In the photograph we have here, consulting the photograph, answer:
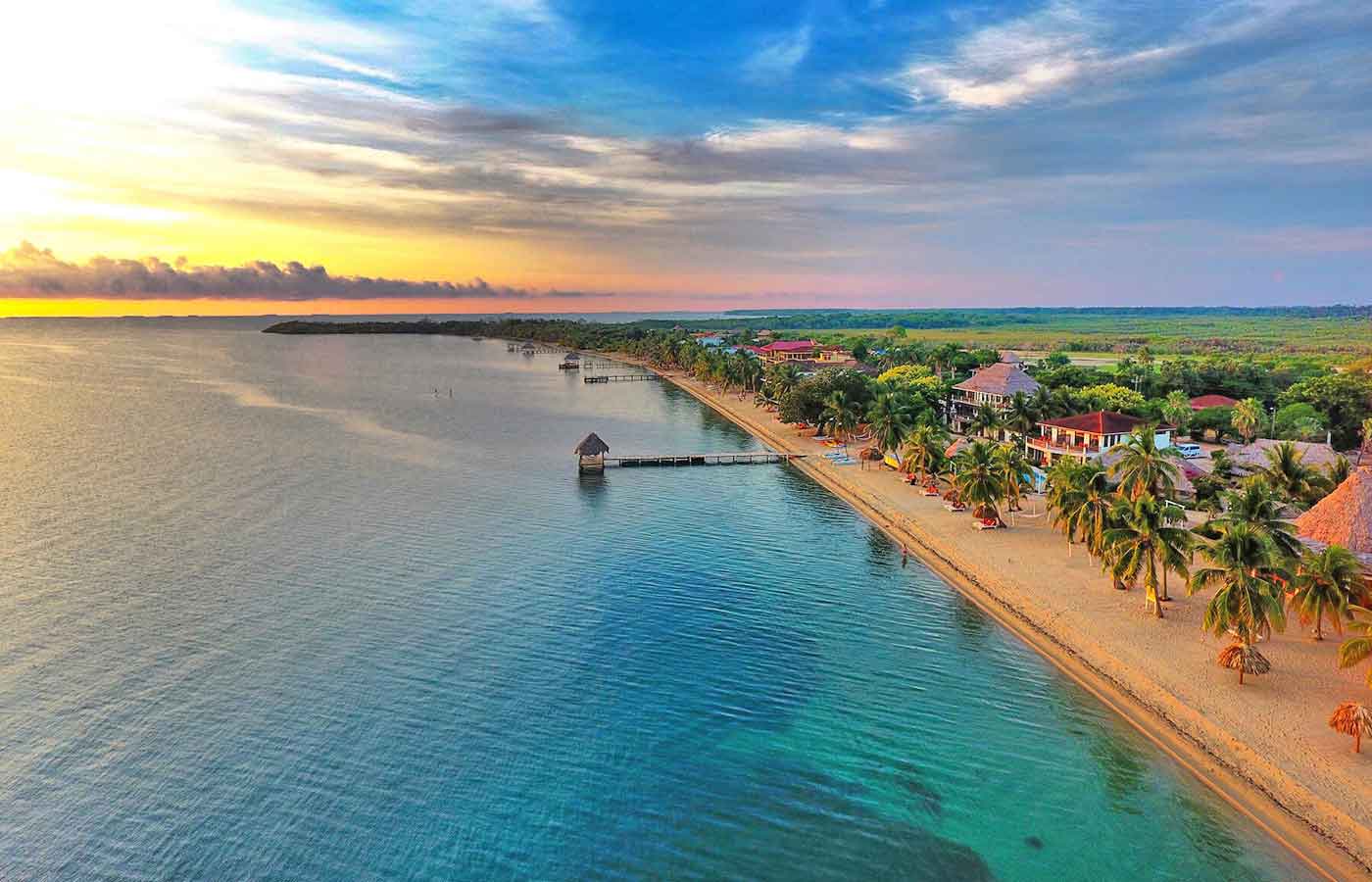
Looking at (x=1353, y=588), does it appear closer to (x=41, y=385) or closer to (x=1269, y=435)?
(x=1269, y=435)

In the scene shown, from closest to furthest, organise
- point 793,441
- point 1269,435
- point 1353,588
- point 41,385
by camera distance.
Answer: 1. point 1353,588
2. point 1269,435
3. point 793,441
4. point 41,385

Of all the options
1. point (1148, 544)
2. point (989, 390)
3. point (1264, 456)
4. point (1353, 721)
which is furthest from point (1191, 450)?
point (1353, 721)

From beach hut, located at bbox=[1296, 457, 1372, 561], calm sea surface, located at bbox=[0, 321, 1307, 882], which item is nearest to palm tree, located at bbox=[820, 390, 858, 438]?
calm sea surface, located at bbox=[0, 321, 1307, 882]

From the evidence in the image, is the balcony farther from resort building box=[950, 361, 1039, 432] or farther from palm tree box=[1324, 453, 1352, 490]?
resort building box=[950, 361, 1039, 432]

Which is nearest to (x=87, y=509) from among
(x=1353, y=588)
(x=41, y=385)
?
(x=1353, y=588)

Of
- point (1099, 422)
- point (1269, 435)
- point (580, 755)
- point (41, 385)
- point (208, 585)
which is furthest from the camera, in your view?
point (41, 385)

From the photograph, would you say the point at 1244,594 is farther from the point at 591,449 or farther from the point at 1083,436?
the point at 591,449
